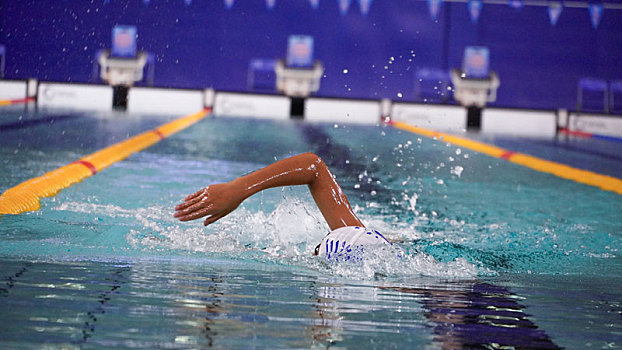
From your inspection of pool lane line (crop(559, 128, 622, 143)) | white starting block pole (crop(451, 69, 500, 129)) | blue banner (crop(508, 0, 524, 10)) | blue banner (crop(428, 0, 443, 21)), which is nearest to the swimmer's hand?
pool lane line (crop(559, 128, 622, 143))

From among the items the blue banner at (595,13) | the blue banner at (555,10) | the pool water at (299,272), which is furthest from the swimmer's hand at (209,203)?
the blue banner at (595,13)

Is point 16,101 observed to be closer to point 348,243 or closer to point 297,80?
point 297,80

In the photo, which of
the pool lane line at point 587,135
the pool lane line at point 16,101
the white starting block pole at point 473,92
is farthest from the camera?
the white starting block pole at point 473,92

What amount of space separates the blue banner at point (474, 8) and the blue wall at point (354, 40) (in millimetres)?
110

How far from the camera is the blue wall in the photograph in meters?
16.1

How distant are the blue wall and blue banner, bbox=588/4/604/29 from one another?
0.15 meters

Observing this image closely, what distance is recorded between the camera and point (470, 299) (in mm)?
1900

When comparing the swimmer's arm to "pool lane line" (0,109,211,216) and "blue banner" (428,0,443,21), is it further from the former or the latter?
"blue banner" (428,0,443,21)

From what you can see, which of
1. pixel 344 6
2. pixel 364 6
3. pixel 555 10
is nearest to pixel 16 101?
pixel 344 6

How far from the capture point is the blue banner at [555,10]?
1623 cm

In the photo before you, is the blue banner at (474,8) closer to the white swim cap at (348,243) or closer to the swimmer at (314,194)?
the swimmer at (314,194)

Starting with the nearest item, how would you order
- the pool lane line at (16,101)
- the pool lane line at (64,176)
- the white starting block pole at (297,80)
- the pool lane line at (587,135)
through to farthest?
the pool lane line at (64,176) → the pool lane line at (587,135) → the pool lane line at (16,101) → the white starting block pole at (297,80)

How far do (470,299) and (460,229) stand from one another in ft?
5.45

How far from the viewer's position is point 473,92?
50.0 ft
